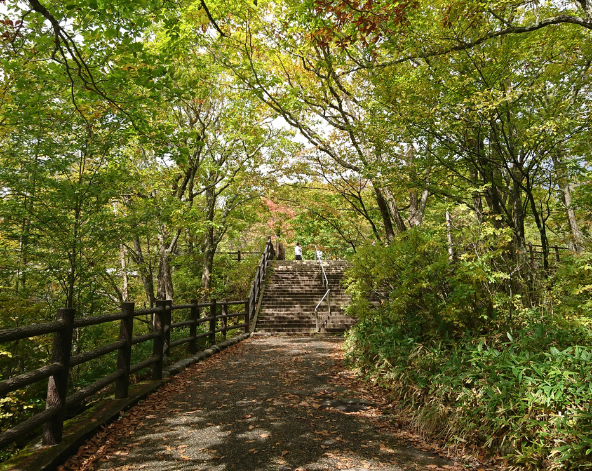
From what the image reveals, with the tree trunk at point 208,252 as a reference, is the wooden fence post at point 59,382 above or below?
below

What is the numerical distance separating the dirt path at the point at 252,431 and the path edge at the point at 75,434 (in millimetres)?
99

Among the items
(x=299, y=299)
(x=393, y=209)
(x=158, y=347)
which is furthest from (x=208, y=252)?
(x=158, y=347)

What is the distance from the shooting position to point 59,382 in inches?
134

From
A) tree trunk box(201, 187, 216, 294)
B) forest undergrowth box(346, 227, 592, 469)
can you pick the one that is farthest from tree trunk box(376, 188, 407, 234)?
tree trunk box(201, 187, 216, 294)

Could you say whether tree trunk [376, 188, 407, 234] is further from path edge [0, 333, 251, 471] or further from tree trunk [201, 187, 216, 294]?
tree trunk [201, 187, 216, 294]

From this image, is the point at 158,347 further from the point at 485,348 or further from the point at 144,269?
the point at 144,269

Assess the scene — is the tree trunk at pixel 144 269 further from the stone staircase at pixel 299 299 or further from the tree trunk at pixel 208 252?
the stone staircase at pixel 299 299

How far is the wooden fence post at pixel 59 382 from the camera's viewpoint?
10.7 ft

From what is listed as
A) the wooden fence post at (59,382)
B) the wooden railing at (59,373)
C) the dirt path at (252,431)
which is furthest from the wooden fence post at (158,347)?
the wooden fence post at (59,382)

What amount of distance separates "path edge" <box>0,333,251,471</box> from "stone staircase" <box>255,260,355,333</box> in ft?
27.6

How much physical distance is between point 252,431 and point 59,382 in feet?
6.62

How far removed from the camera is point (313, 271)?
18.4 m

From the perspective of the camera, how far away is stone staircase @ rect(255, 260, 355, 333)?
45.6 feet

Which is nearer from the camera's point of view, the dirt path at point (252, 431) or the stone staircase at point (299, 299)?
the dirt path at point (252, 431)
